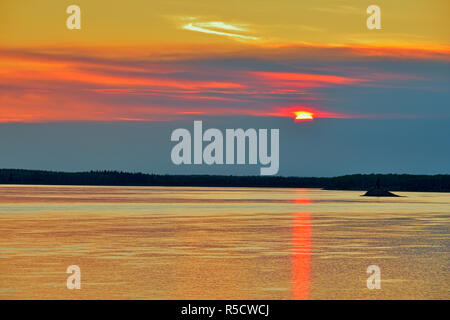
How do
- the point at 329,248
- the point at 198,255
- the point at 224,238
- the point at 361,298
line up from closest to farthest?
the point at 361,298
the point at 198,255
the point at 329,248
the point at 224,238

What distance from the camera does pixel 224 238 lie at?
38.7 metres

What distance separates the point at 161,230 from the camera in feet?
145

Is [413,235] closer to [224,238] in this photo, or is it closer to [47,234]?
[224,238]

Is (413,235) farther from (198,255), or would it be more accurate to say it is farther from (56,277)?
(56,277)

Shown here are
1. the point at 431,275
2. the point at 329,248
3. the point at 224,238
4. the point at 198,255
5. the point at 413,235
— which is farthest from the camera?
the point at 413,235
